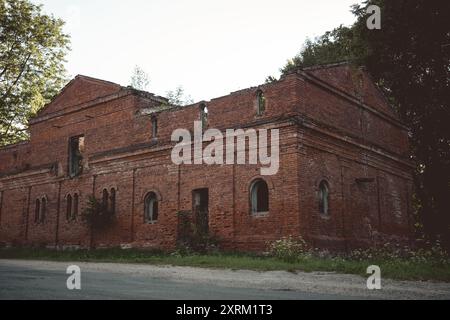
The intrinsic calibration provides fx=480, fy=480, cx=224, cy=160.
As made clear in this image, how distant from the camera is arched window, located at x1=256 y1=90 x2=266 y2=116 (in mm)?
16844

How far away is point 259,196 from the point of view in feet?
54.8

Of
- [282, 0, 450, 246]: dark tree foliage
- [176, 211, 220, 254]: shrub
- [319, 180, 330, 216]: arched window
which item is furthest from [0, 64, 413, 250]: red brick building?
[282, 0, 450, 246]: dark tree foliage

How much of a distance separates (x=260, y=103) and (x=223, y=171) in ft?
9.05

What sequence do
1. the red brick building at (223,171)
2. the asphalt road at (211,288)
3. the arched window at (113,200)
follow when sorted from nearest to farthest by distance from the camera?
1. the asphalt road at (211,288)
2. the red brick building at (223,171)
3. the arched window at (113,200)

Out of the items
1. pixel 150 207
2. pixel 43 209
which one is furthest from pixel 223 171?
pixel 43 209

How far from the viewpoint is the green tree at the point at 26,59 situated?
1121 inches

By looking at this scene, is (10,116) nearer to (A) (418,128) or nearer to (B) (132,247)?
(B) (132,247)

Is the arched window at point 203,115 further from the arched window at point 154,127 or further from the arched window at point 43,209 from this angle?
the arched window at point 43,209

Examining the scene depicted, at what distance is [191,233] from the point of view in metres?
17.4

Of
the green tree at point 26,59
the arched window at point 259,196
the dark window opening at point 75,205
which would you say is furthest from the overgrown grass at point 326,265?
the green tree at point 26,59

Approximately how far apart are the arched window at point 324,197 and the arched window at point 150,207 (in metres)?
6.74
